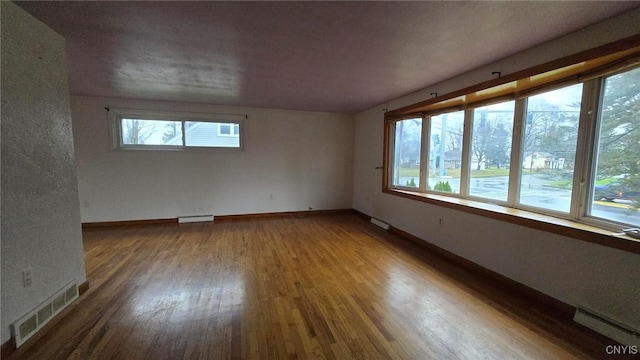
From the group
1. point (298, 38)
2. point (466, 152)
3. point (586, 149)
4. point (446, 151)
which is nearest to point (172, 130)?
point (298, 38)

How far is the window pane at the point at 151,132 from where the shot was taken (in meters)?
4.35

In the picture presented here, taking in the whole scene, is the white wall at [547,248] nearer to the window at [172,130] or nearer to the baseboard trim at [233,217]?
the baseboard trim at [233,217]

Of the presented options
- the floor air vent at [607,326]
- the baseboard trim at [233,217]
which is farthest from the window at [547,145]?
the baseboard trim at [233,217]

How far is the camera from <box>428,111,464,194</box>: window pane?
11.0ft

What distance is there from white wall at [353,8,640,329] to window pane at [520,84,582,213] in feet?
1.30

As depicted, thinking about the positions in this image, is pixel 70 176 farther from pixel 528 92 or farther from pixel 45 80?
pixel 528 92

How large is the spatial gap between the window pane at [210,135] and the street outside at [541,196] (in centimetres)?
380

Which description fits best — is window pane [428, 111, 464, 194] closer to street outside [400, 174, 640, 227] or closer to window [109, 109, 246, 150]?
street outside [400, 174, 640, 227]

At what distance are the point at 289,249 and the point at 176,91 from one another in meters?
2.85

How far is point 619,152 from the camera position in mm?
1836

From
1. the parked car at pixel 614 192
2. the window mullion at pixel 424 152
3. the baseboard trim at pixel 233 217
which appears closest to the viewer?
the parked car at pixel 614 192

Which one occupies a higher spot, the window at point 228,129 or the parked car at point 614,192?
the window at point 228,129

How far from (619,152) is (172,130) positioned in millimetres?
5630

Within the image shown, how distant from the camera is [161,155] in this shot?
4.46 metres
